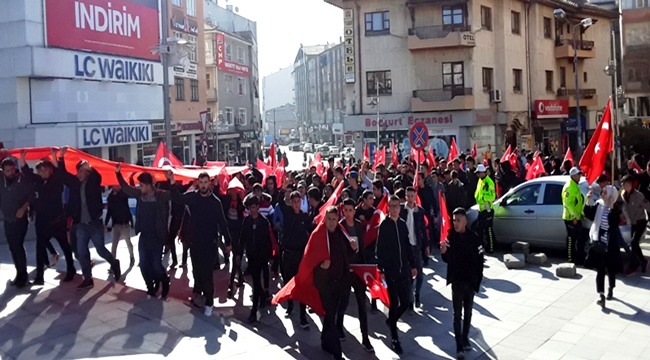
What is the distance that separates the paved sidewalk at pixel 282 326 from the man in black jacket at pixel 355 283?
283 mm

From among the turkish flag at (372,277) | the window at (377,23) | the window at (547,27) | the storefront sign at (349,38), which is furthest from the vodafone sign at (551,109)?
the turkish flag at (372,277)

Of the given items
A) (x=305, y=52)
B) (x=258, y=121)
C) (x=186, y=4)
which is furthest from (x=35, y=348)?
(x=305, y=52)

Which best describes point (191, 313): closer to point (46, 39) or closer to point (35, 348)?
point (35, 348)

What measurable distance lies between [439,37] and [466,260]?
2911 centimetres

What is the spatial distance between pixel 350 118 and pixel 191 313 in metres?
29.7

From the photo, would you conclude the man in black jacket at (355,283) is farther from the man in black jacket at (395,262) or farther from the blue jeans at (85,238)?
the blue jeans at (85,238)

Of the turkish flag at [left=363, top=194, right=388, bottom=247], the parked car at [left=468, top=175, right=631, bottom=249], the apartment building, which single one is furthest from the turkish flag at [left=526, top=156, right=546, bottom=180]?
the apartment building

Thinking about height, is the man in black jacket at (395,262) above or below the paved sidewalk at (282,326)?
above

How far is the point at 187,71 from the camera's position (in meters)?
43.1

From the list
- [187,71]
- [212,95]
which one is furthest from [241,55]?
[187,71]

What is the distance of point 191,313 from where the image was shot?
29.1 ft

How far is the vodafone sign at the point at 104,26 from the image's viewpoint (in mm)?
25875

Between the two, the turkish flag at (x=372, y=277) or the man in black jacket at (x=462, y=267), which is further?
the turkish flag at (x=372, y=277)

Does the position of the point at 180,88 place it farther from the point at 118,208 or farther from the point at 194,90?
the point at 118,208
